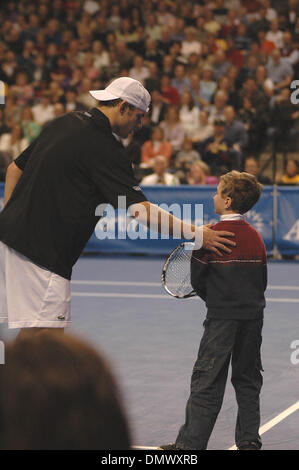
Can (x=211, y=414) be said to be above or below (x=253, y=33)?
below

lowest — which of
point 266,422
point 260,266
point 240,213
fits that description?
point 266,422

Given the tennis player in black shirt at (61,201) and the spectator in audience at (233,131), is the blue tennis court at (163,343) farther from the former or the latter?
the spectator in audience at (233,131)

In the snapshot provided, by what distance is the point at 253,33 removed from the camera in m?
18.3

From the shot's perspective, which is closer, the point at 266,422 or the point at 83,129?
the point at 83,129

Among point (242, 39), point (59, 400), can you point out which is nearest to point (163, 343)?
point (59, 400)

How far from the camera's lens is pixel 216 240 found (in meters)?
4.54

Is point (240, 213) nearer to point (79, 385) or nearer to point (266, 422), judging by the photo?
point (266, 422)

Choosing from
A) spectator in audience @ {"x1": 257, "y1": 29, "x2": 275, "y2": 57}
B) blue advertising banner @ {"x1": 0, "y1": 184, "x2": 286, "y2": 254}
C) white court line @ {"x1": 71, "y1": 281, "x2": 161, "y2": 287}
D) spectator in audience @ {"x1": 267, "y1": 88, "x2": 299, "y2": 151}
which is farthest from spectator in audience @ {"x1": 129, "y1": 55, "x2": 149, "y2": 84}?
white court line @ {"x1": 71, "y1": 281, "x2": 161, "y2": 287}

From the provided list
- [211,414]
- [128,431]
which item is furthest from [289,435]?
[128,431]

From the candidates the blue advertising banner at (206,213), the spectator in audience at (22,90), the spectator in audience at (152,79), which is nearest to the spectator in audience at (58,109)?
the spectator in audience at (22,90)

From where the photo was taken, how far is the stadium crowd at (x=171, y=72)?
15.9 m

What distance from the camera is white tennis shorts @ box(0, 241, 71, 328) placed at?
4.32m

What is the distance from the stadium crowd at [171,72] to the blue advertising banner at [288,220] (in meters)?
0.83

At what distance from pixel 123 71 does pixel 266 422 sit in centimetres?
1405
